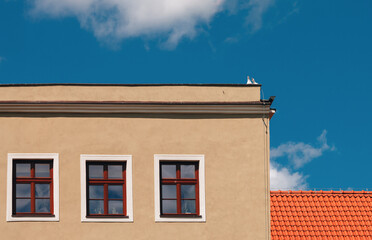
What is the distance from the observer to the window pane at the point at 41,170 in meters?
13.3


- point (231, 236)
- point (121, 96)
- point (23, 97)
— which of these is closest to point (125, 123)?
point (121, 96)

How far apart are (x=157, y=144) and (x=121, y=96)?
1.60m

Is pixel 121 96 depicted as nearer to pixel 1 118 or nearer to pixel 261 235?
pixel 1 118

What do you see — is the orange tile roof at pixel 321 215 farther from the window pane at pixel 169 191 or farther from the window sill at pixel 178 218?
the window pane at pixel 169 191

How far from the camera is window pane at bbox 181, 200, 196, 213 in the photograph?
13422 millimetres

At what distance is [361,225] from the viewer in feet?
59.5

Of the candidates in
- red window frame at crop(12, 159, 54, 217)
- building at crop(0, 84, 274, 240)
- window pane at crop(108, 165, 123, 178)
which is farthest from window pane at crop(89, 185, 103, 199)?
red window frame at crop(12, 159, 54, 217)

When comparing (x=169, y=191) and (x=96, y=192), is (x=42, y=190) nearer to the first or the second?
(x=96, y=192)

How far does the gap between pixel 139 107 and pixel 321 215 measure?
8.35 meters

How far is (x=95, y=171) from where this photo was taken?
1346 centimetres

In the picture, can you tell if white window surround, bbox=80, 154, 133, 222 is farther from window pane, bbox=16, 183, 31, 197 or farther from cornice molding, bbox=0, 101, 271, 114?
Result: window pane, bbox=16, 183, 31, 197

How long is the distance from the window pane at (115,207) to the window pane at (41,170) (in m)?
1.78

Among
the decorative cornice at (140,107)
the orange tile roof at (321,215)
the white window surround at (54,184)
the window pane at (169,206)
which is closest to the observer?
the white window surround at (54,184)

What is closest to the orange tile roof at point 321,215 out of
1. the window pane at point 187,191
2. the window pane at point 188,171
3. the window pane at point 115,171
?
the window pane at point 187,191
